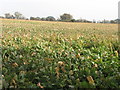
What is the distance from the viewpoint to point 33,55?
4.07 metres

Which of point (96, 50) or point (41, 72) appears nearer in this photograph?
point (41, 72)

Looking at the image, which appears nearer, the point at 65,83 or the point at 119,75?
the point at 65,83

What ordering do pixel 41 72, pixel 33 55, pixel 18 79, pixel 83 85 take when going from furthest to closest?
pixel 33 55 < pixel 41 72 < pixel 18 79 < pixel 83 85

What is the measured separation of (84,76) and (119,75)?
52 cm

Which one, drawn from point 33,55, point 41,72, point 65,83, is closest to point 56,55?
point 33,55

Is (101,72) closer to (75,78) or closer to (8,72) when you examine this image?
(75,78)

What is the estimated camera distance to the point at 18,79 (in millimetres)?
2926

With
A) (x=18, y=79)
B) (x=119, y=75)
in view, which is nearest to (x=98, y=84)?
(x=119, y=75)

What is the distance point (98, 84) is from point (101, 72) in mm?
397

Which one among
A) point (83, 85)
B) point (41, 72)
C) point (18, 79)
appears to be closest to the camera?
point (83, 85)

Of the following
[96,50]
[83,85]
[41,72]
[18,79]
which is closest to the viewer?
A: [83,85]

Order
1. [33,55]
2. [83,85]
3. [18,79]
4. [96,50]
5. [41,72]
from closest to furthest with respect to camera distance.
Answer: [83,85] → [18,79] → [41,72] → [33,55] → [96,50]

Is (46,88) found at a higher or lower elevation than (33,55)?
lower

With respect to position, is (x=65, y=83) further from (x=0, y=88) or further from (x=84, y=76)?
(x=0, y=88)
